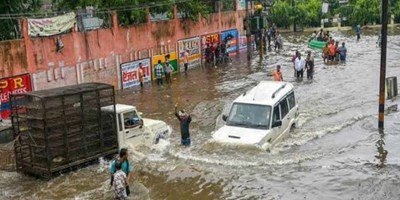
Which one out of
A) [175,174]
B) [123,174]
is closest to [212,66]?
[175,174]

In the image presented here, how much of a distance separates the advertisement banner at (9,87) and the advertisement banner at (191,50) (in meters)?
13.3

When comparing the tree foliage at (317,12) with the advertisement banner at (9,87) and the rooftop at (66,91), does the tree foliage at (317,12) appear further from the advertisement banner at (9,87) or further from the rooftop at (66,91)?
the rooftop at (66,91)

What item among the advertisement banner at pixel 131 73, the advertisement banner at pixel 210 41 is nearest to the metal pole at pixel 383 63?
the advertisement banner at pixel 131 73

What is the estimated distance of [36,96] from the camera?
13.9 meters

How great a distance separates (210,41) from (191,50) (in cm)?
285

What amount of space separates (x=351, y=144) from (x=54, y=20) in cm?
1434

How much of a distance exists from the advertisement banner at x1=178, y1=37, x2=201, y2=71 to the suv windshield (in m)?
18.4

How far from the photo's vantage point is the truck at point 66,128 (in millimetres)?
14023

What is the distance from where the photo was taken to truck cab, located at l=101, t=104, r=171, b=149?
15.6m

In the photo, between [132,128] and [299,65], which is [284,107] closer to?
[132,128]

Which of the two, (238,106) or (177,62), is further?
(177,62)

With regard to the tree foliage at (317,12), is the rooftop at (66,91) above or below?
below

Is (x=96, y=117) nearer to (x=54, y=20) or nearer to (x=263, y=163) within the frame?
(x=263, y=163)

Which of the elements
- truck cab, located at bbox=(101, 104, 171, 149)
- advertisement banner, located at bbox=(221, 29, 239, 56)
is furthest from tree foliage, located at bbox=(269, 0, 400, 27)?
truck cab, located at bbox=(101, 104, 171, 149)
